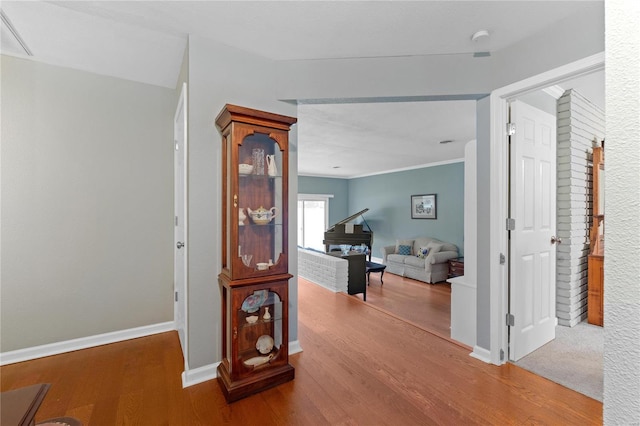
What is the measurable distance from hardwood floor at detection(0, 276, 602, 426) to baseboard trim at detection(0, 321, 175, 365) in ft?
0.22

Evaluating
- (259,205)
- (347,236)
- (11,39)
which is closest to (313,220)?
(347,236)

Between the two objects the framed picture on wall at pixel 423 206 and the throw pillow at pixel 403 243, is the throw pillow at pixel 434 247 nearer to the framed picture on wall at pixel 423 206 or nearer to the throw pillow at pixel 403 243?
the throw pillow at pixel 403 243

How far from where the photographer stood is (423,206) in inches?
295

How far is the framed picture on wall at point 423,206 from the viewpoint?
723cm

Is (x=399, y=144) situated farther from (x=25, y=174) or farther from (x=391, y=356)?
(x=25, y=174)

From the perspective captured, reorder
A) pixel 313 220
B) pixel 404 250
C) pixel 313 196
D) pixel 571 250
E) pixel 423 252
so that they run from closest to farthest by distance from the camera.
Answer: pixel 571 250 → pixel 423 252 → pixel 404 250 → pixel 313 196 → pixel 313 220

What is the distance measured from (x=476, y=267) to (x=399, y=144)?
10.6 ft

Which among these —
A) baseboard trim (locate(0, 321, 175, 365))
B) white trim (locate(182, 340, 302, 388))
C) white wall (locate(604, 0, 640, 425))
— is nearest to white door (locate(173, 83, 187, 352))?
baseboard trim (locate(0, 321, 175, 365))

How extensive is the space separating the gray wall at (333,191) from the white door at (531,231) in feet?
22.4

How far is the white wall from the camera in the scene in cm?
55

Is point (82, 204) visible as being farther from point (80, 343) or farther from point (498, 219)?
point (498, 219)

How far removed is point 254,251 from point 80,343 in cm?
190

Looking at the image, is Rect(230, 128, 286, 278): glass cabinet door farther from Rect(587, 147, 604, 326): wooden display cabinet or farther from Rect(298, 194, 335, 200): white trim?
Rect(298, 194, 335, 200): white trim

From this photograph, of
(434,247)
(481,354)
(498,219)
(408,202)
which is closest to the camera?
(498,219)
